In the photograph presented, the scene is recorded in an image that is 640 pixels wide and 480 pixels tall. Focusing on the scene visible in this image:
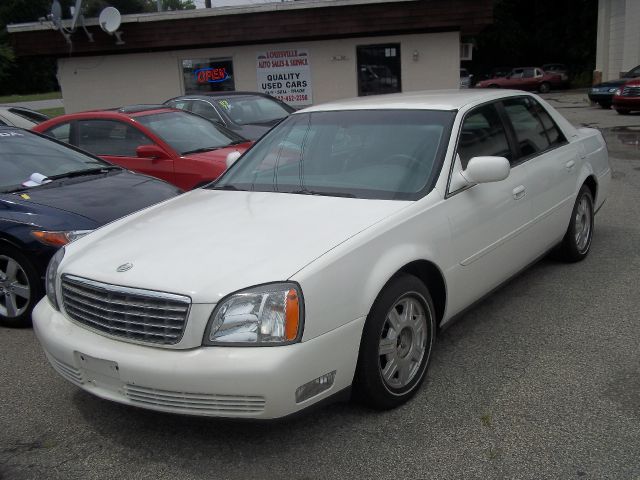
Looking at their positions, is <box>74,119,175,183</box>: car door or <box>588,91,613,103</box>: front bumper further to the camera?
<box>588,91,613,103</box>: front bumper

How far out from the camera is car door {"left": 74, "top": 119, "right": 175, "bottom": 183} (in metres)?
7.14

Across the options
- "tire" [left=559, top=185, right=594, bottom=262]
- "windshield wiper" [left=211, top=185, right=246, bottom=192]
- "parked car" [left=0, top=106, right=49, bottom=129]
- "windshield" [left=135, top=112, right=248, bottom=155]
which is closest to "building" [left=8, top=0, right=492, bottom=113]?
"parked car" [left=0, top=106, right=49, bottom=129]

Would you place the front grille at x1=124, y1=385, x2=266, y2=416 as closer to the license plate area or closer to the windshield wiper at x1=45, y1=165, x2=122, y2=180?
the license plate area

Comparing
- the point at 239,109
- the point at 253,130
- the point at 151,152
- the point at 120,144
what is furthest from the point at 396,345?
the point at 239,109

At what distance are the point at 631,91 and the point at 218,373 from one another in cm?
1934

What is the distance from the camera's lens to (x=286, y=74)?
17.4 meters

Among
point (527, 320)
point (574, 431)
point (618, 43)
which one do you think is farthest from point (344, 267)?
point (618, 43)

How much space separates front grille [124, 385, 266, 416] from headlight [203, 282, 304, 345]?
0.76 feet

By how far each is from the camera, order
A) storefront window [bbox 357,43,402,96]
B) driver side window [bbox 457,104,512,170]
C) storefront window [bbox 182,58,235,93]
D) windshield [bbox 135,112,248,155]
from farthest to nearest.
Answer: storefront window [bbox 182,58,235,93] < storefront window [bbox 357,43,402,96] < windshield [bbox 135,112,248,155] < driver side window [bbox 457,104,512,170]

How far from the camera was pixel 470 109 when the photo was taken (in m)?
4.29

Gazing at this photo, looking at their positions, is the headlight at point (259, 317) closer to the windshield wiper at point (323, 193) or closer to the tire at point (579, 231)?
the windshield wiper at point (323, 193)

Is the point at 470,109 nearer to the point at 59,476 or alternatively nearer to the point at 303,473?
the point at 303,473

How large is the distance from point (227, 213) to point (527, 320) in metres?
2.19

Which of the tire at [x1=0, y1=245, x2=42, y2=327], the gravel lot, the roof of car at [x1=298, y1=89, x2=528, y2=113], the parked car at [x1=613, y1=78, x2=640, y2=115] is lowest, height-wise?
the parked car at [x1=613, y1=78, x2=640, y2=115]
